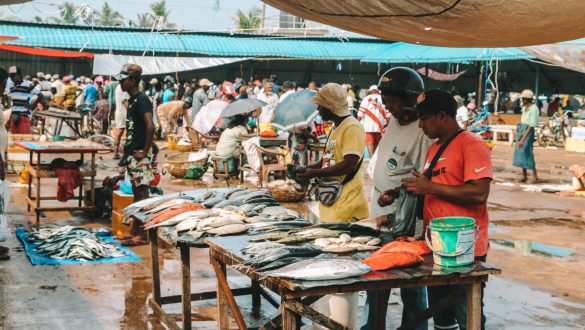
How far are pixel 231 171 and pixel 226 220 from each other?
8936 millimetres

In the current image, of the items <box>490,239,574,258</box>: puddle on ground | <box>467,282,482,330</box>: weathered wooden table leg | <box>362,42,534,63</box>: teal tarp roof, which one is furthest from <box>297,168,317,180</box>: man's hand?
<box>362,42,534,63</box>: teal tarp roof

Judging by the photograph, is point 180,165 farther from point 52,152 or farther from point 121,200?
point 121,200

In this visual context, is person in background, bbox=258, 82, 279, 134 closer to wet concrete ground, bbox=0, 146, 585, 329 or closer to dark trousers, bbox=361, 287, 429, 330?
wet concrete ground, bbox=0, 146, 585, 329

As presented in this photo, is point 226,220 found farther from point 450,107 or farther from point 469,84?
point 469,84

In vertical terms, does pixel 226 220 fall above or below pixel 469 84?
below

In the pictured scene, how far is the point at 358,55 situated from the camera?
4112 centimetres

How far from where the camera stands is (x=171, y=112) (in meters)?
21.2

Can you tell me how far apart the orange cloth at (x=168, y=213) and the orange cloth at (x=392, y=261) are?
87.9 inches

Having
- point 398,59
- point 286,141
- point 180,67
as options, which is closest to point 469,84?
point 398,59

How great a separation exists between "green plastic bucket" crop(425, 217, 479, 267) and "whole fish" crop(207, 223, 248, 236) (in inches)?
64.6

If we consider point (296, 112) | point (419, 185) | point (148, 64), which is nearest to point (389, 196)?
point (419, 185)

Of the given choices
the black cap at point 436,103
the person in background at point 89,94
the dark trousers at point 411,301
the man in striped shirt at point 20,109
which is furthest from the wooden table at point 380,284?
the person in background at point 89,94

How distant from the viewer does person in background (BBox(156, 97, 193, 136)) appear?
67.5ft

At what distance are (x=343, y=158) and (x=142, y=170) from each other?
3.90 metres
